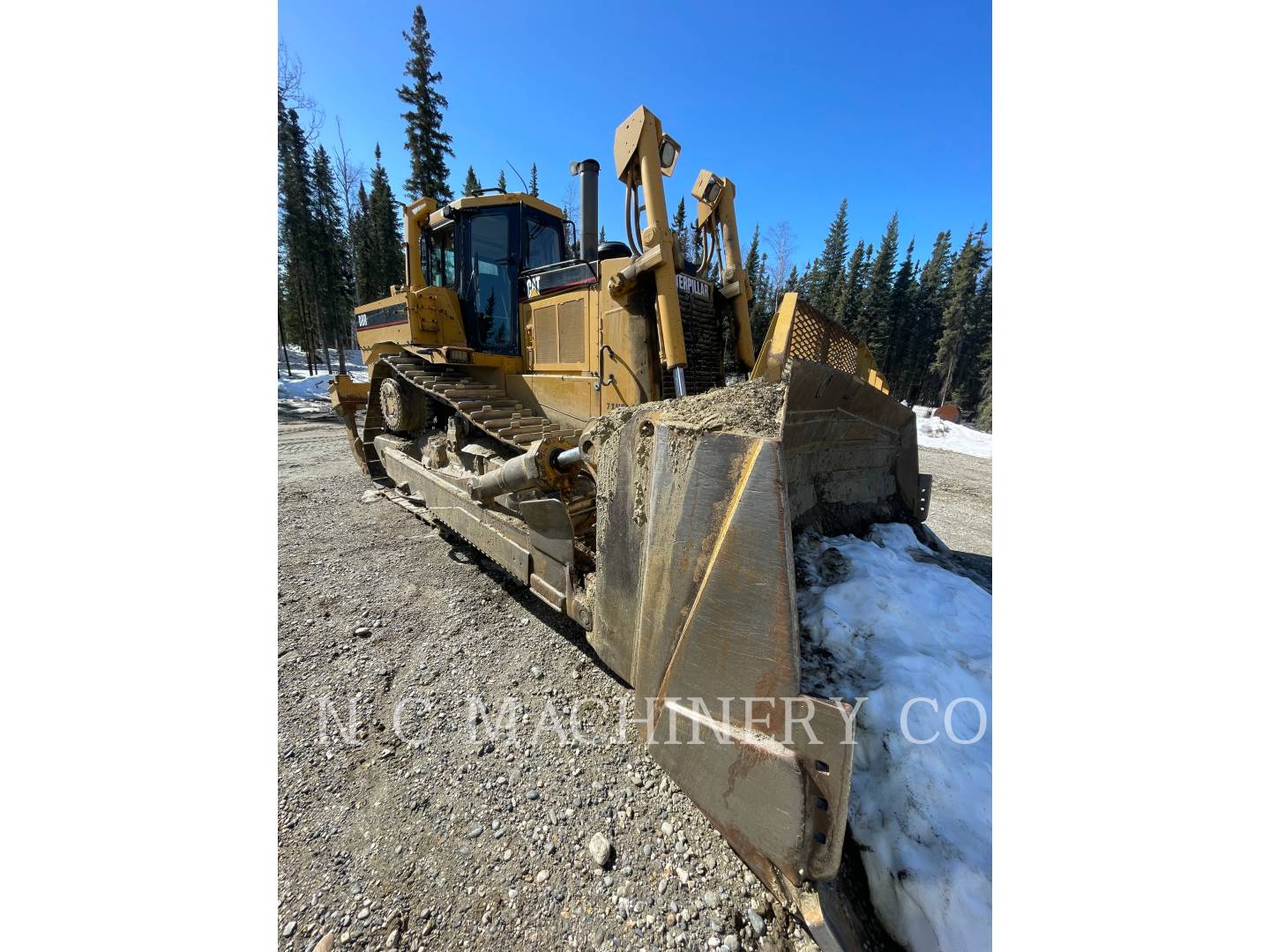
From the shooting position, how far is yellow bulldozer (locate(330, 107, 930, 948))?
1352 millimetres

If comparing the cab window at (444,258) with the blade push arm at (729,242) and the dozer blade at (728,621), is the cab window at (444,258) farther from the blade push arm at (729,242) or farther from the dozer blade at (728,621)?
the dozer blade at (728,621)

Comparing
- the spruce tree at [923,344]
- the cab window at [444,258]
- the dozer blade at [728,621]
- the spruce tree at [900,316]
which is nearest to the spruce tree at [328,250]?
the cab window at [444,258]

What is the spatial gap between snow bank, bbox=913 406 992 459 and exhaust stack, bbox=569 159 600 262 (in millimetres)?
12186

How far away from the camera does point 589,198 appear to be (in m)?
3.82

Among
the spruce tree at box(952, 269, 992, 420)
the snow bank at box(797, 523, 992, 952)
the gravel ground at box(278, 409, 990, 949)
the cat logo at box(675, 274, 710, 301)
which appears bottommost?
the gravel ground at box(278, 409, 990, 949)

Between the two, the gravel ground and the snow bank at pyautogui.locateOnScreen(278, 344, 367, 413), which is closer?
the gravel ground

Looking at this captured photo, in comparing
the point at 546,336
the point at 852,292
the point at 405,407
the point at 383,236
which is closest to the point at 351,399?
the point at 405,407

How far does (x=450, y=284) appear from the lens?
16.0ft

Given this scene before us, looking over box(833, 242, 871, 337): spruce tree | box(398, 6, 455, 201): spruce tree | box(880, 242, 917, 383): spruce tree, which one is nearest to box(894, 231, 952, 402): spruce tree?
box(880, 242, 917, 383): spruce tree

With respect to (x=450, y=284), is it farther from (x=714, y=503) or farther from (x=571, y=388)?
A: (x=714, y=503)

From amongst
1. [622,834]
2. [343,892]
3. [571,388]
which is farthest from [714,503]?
[571,388]

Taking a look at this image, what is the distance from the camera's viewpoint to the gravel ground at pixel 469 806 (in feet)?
4.82

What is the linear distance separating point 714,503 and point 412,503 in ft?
13.6

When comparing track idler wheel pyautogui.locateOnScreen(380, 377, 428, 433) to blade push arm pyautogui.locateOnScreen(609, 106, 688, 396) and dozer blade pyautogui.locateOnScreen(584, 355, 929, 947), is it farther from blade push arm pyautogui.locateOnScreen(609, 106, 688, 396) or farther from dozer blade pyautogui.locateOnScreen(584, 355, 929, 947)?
dozer blade pyautogui.locateOnScreen(584, 355, 929, 947)
